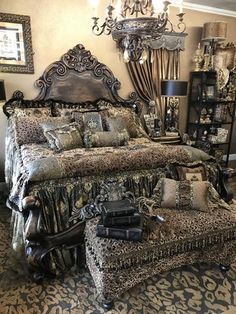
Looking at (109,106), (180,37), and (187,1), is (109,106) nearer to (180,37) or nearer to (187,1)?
(180,37)

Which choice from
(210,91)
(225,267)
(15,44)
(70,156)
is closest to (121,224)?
(70,156)

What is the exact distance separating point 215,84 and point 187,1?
138 centimetres

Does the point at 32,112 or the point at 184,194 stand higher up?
the point at 32,112

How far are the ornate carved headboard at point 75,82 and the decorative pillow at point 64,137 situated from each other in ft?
2.86

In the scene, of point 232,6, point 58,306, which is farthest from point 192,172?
point 232,6

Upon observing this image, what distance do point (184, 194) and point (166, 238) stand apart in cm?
49

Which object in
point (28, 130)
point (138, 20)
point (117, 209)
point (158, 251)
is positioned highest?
point (138, 20)

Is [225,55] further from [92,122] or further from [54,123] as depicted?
[54,123]

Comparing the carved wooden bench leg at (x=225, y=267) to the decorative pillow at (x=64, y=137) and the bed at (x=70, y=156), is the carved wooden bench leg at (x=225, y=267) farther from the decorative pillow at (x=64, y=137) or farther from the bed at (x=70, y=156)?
the decorative pillow at (x=64, y=137)

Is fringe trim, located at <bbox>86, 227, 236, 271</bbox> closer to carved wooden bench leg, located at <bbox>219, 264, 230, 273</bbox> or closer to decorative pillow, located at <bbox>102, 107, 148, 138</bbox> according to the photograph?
carved wooden bench leg, located at <bbox>219, 264, 230, 273</bbox>

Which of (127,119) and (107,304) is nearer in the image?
(107,304)

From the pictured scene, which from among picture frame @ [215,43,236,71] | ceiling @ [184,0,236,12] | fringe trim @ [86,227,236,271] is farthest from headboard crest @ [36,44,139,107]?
fringe trim @ [86,227,236,271]

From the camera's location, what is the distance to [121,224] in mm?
1874

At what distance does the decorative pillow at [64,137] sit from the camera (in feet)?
9.61
